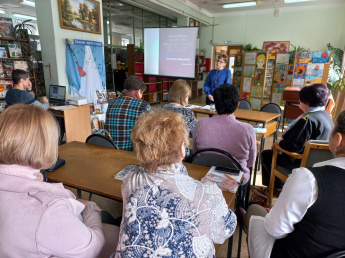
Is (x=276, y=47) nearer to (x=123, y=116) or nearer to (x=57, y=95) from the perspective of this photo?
(x=57, y=95)

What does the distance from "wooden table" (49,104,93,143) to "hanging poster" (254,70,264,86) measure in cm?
472

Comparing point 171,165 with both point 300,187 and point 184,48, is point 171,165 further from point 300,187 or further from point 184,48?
point 184,48

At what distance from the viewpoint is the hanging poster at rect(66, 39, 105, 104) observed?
436 cm

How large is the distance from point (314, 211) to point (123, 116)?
1835mm

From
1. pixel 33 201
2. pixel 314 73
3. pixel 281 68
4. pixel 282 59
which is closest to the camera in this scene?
pixel 33 201

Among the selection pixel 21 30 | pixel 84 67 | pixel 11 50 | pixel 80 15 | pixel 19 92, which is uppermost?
pixel 80 15

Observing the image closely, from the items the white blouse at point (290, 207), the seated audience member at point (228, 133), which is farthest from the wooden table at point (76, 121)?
the white blouse at point (290, 207)

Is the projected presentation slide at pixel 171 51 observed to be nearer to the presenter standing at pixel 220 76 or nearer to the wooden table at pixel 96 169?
the presenter standing at pixel 220 76

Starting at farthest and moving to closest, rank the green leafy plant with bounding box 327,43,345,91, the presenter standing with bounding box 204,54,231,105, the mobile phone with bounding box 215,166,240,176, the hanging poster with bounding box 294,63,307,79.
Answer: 1. the green leafy plant with bounding box 327,43,345,91
2. the hanging poster with bounding box 294,63,307,79
3. the presenter standing with bounding box 204,54,231,105
4. the mobile phone with bounding box 215,166,240,176

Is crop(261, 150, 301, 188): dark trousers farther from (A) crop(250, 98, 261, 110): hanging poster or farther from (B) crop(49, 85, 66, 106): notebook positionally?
(A) crop(250, 98, 261, 110): hanging poster

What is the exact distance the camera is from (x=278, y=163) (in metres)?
2.28

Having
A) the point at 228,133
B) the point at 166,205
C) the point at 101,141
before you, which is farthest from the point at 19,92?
the point at 166,205

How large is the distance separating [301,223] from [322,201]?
150 millimetres

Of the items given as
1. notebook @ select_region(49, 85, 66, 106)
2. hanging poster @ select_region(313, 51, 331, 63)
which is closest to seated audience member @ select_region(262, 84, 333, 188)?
notebook @ select_region(49, 85, 66, 106)
